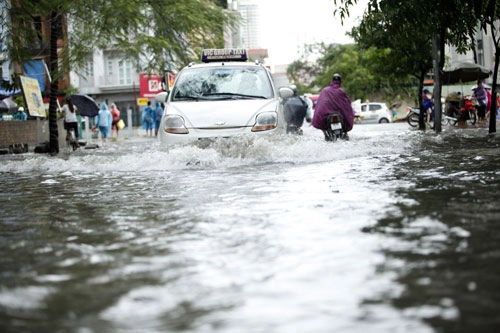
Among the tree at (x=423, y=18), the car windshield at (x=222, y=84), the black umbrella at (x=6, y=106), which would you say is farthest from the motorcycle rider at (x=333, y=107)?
the black umbrella at (x=6, y=106)

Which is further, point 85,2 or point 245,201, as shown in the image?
point 85,2

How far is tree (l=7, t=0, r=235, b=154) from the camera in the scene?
15.9m

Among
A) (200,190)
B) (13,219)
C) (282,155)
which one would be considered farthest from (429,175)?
(13,219)

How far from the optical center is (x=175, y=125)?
1038cm

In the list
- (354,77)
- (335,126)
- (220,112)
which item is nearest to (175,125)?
(220,112)

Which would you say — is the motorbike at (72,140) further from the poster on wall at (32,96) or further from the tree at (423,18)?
the tree at (423,18)

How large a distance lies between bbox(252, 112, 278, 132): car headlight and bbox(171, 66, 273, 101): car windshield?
75 cm

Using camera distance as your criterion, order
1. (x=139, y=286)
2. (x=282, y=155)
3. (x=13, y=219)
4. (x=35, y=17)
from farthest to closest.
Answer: (x=35, y=17), (x=282, y=155), (x=13, y=219), (x=139, y=286)

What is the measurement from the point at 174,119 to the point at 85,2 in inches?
257

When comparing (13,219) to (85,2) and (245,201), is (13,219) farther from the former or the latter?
(85,2)

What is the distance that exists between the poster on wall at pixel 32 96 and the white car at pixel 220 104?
8264 mm

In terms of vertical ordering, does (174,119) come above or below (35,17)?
below

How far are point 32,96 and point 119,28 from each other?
463cm

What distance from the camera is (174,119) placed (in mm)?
10406
